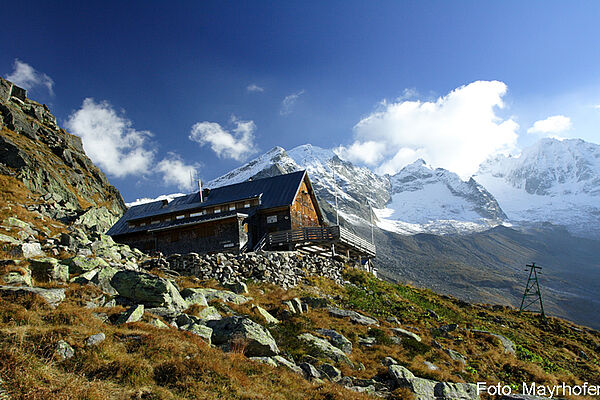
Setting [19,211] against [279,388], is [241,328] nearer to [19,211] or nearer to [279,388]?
[279,388]

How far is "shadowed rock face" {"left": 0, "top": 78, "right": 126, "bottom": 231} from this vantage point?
5766 centimetres

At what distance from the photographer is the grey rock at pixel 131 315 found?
1273 centimetres

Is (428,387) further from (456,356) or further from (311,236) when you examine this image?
(311,236)

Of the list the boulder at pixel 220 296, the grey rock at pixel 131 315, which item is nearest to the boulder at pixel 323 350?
the boulder at pixel 220 296

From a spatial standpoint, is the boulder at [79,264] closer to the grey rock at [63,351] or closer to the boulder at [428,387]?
the grey rock at [63,351]

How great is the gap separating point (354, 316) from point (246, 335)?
33.1 feet

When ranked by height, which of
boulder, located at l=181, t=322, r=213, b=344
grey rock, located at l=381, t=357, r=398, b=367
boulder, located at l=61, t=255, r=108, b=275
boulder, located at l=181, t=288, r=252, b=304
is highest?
boulder, located at l=61, t=255, r=108, b=275

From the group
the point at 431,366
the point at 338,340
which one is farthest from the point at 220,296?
the point at 431,366

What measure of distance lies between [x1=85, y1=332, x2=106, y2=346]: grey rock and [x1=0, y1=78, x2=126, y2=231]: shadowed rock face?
117 ft

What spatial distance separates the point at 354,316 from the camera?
71.1 ft

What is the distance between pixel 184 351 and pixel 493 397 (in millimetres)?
13198

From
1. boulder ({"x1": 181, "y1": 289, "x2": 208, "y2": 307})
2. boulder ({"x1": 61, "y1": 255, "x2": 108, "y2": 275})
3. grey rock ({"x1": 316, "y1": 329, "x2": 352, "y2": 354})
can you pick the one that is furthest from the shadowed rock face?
grey rock ({"x1": 316, "y1": 329, "x2": 352, "y2": 354})

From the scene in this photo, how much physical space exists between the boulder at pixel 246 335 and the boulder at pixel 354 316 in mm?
7700

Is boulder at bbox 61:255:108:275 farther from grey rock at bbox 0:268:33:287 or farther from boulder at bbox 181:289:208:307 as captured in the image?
boulder at bbox 181:289:208:307
